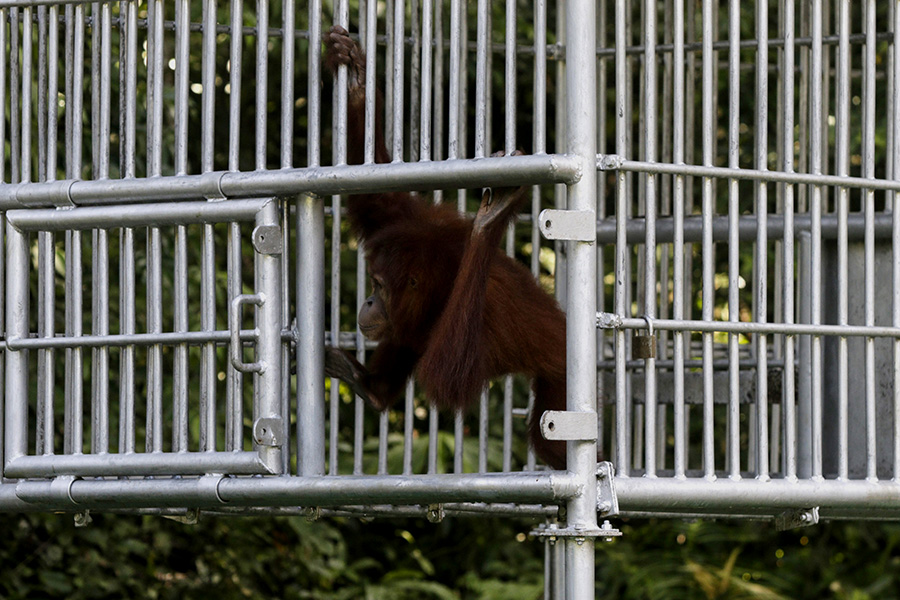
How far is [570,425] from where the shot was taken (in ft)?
8.69

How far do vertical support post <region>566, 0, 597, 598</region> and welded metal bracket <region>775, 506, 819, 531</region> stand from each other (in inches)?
26.9

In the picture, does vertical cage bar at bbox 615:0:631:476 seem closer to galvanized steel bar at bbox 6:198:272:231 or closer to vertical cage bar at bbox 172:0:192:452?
galvanized steel bar at bbox 6:198:272:231

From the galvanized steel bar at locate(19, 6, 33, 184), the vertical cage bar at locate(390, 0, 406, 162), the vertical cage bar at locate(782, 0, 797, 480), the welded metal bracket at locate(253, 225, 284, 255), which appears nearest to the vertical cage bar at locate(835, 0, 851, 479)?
the vertical cage bar at locate(782, 0, 797, 480)

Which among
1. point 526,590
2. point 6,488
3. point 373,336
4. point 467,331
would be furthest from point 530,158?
point 526,590

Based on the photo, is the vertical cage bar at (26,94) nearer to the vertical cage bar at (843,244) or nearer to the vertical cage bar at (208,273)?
the vertical cage bar at (208,273)

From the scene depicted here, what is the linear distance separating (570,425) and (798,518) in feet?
2.75

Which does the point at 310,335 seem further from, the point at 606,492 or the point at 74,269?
the point at 606,492

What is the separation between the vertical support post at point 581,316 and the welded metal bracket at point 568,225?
0.02m

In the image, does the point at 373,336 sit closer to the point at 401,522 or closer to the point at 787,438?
the point at 787,438

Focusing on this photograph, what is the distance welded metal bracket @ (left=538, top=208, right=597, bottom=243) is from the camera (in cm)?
263

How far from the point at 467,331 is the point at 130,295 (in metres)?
0.90

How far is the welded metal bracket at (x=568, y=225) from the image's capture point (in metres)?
2.63

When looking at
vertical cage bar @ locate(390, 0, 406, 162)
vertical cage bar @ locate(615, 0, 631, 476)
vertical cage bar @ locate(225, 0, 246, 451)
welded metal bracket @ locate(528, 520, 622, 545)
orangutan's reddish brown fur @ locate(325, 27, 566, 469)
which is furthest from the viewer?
orangutan's reddish brown fur @ locate(325, 27, 566, 469)

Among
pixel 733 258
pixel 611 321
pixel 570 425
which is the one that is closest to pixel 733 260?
pixel 733 258
